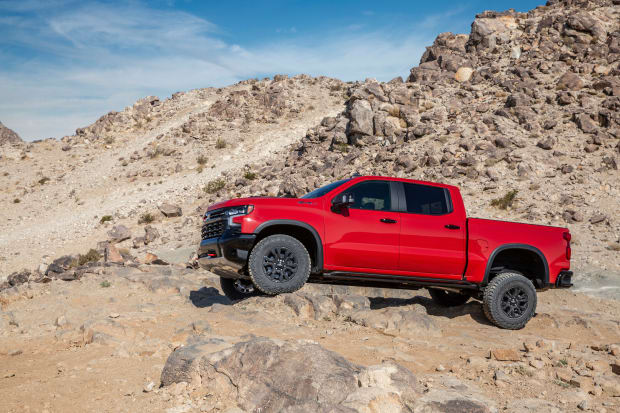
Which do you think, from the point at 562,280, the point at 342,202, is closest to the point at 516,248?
the point at 562,280

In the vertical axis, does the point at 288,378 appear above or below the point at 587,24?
below

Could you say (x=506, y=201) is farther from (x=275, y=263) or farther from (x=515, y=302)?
(x=275, y=263)

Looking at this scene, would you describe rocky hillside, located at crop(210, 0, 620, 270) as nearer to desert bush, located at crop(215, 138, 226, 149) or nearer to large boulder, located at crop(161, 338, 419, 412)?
desert bush, located at crop(215, 138, 226, 149)

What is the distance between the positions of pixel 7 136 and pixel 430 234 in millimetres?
57513

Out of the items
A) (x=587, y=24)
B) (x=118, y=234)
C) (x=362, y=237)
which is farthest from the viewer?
(x=587, y=24)

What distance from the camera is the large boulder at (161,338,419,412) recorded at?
15.1 feet

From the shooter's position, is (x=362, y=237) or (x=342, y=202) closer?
(x=342, y=202)

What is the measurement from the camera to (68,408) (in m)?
4.87

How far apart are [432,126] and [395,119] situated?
2392 mm

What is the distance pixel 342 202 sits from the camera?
747 cm

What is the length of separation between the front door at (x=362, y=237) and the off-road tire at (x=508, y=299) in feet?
6.45

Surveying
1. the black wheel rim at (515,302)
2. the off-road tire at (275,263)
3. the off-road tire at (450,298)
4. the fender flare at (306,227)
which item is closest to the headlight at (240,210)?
the fender flare at (306,227)

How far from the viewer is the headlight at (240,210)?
24.8 feet

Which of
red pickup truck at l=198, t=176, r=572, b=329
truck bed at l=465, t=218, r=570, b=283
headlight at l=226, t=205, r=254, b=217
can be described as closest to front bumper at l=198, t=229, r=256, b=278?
red pickup truck at l=198, t=176, r=572, b=329
